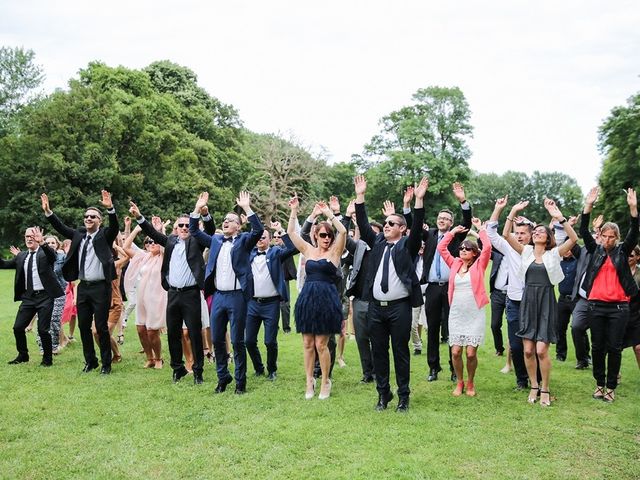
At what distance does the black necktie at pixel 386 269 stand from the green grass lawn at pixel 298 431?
1.56 metres

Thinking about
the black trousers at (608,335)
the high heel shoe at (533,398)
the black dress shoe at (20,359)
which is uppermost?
the black trousers at (608,335)

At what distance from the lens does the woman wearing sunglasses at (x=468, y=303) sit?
24.8 ft

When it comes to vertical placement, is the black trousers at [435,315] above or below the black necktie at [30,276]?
below

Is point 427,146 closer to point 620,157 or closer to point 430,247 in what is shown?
point 620,157

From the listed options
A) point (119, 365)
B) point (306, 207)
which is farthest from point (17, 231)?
point (119, 365)

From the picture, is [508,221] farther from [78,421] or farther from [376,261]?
[78,421]

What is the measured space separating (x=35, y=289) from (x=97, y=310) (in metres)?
1.60

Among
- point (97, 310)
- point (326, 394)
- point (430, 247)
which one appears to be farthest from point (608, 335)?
point (97, 310)

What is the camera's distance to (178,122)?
4209 cm

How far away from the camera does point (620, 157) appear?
36969mm

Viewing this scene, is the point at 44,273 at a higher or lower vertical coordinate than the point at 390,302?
higher

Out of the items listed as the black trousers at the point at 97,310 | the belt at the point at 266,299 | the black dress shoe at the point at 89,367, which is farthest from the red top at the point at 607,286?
the black dress shoe at the point at 89,367

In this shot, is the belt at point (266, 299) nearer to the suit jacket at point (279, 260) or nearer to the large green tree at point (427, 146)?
the suit jacket at point (279, 260)

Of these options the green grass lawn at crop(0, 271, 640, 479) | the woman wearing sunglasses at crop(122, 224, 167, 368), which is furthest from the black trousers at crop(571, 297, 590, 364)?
the woman wearing sunglasses at crop(122, 224, 167, 368)
